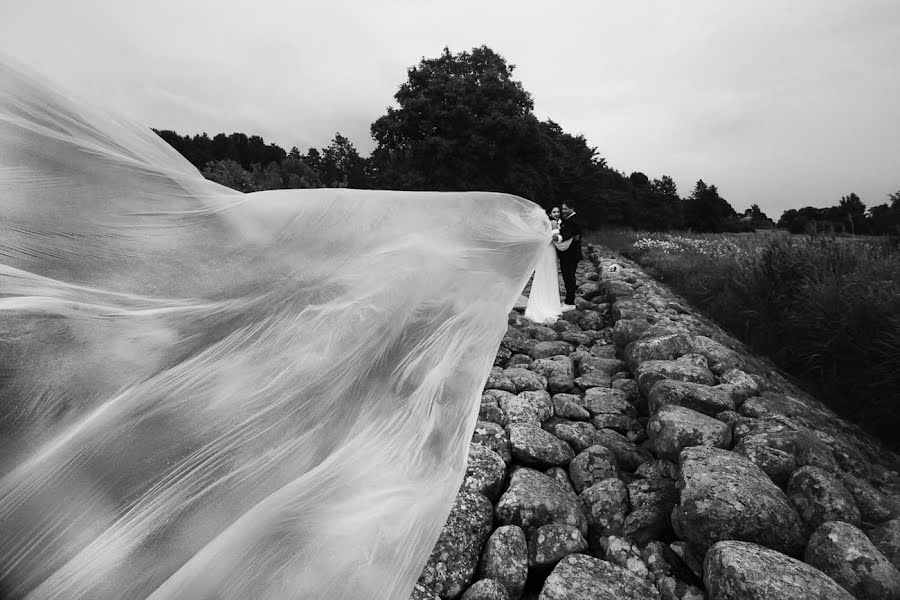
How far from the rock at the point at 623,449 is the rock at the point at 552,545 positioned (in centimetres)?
70

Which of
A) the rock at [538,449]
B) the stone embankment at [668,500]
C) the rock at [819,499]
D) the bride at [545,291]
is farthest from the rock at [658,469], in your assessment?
the bride at [545,291]

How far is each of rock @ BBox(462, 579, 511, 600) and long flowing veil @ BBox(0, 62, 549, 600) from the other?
0.70ft

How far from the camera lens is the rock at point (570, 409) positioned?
2.78 m

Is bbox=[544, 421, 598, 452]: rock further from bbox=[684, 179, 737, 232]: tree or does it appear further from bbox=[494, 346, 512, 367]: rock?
bbox=[684, 179, 737, 232]: tree

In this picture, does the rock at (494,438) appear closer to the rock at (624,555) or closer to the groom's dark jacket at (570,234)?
the rock at (624,555)

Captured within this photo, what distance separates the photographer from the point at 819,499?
5.99 feet

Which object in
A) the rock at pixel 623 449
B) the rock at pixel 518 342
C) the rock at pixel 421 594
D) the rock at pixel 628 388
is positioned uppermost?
the rock at pixel 628 388

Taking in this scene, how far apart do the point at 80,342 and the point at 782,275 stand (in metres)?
6.14

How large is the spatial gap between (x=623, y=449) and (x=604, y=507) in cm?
53

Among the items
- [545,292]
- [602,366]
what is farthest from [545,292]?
[602,366]

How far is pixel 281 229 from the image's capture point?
257 centimetres

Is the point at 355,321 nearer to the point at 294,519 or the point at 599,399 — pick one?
the point at 294,519

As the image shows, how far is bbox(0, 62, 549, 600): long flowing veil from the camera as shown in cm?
135

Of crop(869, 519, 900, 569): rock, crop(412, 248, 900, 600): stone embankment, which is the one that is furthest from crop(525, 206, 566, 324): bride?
crop(869, 519, 900, 569): rock
